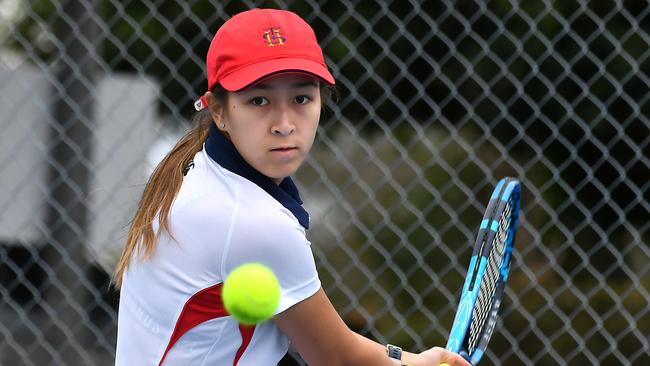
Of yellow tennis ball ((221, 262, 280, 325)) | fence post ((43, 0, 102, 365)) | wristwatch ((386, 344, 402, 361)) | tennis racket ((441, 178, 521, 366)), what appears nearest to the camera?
yellow tennis ball ((221, 262, 280, 325))

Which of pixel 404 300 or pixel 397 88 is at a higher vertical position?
pixel 397 88

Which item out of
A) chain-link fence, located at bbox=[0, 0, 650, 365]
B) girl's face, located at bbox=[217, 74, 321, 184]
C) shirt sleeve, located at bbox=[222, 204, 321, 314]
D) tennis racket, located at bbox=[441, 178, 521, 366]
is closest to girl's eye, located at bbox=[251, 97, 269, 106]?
girl's face, located at bbox=[217, 74, 321, 184]

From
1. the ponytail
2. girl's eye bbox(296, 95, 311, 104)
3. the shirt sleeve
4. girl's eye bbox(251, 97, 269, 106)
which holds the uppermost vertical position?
girl's eye bbox(251, 97, 269, 106)

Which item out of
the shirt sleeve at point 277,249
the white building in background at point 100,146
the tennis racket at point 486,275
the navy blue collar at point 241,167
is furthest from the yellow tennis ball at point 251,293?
the white building in background at point 100,146

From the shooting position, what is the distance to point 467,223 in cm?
332

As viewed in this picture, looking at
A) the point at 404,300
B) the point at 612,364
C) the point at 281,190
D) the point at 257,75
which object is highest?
the point at 257,75

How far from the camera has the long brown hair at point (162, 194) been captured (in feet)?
6.26

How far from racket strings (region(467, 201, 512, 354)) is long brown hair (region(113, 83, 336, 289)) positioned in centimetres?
68

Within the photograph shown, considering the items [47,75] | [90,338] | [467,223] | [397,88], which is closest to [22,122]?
[47,75]

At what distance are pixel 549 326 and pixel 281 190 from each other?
5.23ft

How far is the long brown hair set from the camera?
1.91 m

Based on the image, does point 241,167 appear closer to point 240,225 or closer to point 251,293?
point 240,225

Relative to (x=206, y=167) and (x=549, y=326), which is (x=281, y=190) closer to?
(x=206, y=167)

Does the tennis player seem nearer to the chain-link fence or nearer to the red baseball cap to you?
the red baseball cap
